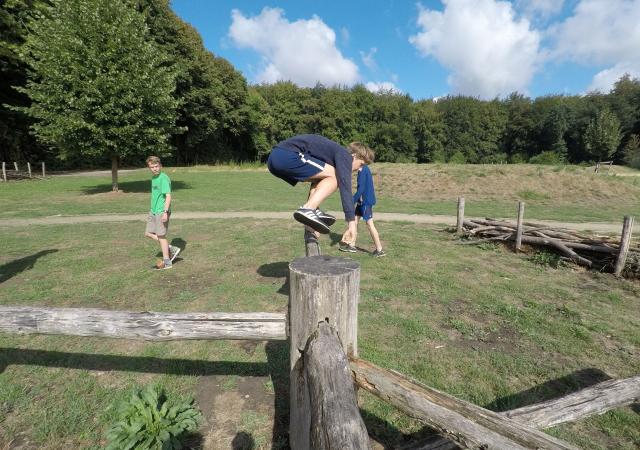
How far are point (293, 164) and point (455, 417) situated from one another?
2.68 m

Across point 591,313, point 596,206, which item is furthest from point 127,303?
point 596,206

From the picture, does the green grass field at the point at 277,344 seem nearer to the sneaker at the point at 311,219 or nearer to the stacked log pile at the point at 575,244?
the stacked log pile at the point at 575,244

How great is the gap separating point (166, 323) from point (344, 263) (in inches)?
50.7

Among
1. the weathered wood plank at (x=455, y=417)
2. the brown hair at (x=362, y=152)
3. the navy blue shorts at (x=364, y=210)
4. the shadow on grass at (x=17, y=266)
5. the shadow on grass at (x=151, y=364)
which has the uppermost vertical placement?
the brown hair at (x=362, y=152)

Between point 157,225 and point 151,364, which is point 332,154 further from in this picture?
point 157,225

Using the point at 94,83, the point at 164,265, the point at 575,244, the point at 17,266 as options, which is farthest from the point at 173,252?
the point at 94,83

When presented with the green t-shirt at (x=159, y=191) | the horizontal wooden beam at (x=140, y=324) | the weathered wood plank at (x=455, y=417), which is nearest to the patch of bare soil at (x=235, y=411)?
the horizontal wooden beam at (x=140, y=324)

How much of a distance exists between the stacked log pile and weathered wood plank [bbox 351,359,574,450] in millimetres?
6488

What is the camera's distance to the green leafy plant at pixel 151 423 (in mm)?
2408

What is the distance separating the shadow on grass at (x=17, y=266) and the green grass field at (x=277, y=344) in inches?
2.0

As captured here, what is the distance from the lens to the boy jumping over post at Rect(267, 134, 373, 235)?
3.52 meters

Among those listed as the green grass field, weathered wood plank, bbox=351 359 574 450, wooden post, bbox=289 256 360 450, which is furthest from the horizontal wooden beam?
the green grass field

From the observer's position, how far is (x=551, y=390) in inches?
124

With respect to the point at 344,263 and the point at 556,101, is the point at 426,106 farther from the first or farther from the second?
the point at 344,263
